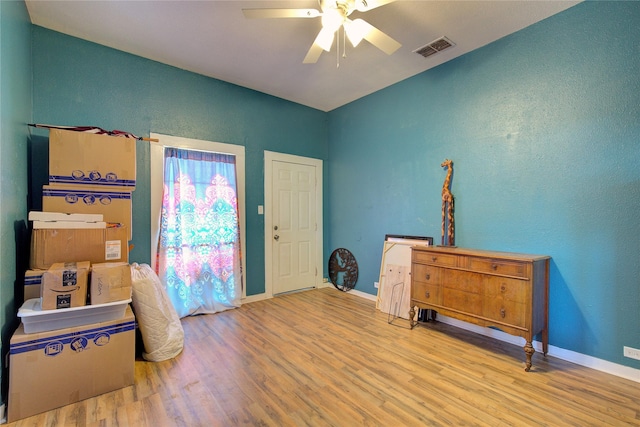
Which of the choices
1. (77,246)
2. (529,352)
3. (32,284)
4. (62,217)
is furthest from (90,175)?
(529,352)

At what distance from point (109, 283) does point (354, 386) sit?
1.86 meters

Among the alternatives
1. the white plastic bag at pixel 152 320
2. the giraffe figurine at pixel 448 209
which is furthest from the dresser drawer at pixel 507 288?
the white plastic bag at pixel 152 320

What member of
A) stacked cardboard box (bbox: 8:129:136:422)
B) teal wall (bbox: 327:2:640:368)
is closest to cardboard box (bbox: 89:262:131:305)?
stacked cardboard box (bbox: 8:129:136:422)

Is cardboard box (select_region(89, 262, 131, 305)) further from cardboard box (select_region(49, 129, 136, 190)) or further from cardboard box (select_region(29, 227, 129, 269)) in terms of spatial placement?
cardboard box (select_region(49, 129, 136, 190))

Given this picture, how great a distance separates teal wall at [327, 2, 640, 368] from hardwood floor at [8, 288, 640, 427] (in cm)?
62

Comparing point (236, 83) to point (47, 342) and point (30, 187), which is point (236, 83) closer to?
point (30, 187)

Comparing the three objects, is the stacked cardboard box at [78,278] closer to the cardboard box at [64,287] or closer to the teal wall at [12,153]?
the cardboard box at [64,287]

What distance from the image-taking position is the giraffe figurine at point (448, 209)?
10.4 ft

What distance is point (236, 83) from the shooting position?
374cm

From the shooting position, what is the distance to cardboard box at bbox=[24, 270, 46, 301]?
1.94 metres

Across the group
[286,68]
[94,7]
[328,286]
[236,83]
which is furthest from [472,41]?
[328,286]

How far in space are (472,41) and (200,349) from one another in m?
3.92

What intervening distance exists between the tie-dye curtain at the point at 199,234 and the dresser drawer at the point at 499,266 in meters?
2.71

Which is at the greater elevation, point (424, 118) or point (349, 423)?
point (424, 118)
